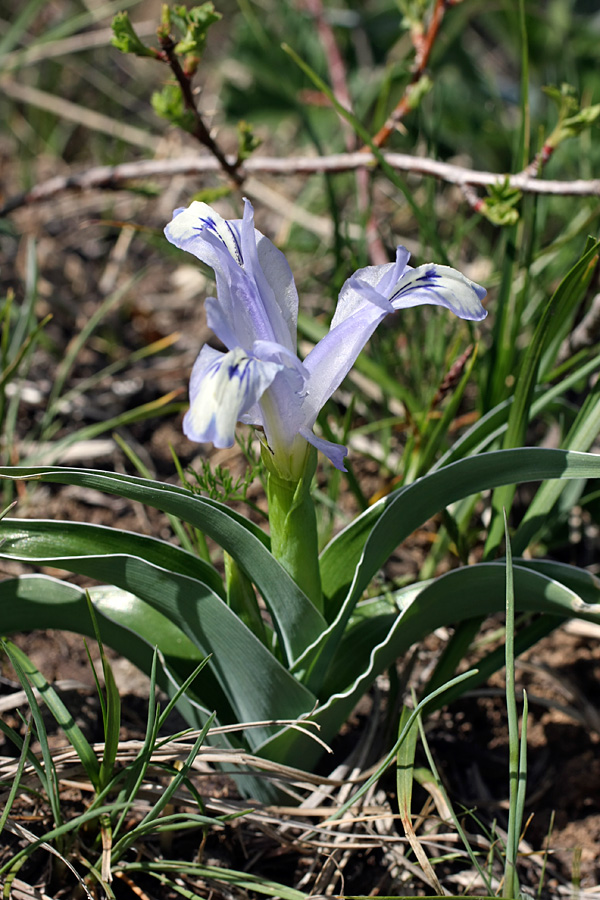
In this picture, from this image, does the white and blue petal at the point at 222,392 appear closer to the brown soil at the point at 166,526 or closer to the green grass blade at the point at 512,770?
the green grass blade at the point at 512,770

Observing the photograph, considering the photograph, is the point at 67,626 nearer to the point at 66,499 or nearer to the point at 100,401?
the point at 66,499

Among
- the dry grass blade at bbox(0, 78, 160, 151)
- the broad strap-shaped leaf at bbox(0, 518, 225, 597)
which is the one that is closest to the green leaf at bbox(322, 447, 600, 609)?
the broad strap-shaped leaf at bbox(0, 518, 225, 597)

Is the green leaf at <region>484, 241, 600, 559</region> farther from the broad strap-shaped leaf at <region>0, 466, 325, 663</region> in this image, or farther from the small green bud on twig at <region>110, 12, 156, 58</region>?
the small green bud on twig at <region>110, 12, 156, 58</region>

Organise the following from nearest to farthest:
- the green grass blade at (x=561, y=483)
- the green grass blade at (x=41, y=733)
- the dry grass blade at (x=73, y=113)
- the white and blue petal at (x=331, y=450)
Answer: the white and blue petal at (x=331, y=450) < the green grass blade at (x=41, y=733) < the green grass blade at (x=561, y=483) < the dry grass blade at (x=73, y=113)

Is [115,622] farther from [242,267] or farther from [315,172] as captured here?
[315,172]

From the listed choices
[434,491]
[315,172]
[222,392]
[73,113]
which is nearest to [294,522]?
[434,491]

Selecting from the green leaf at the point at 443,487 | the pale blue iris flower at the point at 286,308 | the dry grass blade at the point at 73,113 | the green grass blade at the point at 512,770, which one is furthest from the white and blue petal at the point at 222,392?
the dry grass blade at the point at 73,113

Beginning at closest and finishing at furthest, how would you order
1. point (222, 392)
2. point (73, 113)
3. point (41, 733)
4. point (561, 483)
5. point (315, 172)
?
1. point (222, 392)
2. point (41, 733)
3. point (561, 483)
4. point (315, 172)
5. point (73, 113)
